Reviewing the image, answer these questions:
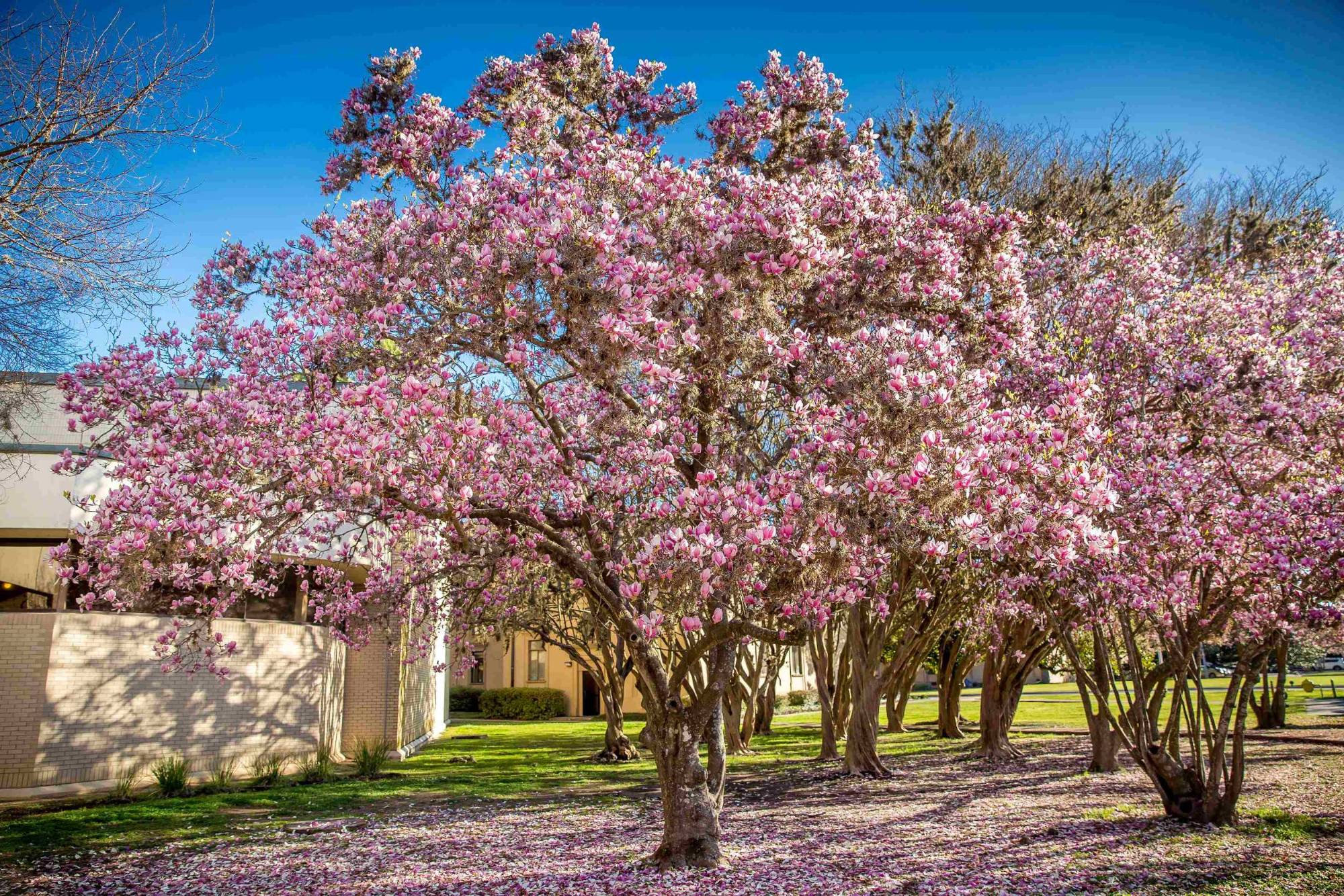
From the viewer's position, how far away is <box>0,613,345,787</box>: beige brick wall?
42.9ft

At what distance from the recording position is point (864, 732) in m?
14.7

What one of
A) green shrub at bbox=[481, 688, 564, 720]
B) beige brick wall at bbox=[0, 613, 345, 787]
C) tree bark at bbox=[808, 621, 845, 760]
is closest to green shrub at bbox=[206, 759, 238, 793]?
beige brick wall at bbox=[0, 613, 345, 787]

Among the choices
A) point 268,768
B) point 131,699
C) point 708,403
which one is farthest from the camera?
point 268,768

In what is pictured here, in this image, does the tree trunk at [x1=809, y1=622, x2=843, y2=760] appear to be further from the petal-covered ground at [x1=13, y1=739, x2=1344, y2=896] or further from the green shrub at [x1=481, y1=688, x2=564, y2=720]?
the green shrub at [x1=481, y1=688, x2=564, y2=720]

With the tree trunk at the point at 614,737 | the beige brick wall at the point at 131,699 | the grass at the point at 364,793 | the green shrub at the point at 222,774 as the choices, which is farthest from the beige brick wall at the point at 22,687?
the tree trunk at the point at 614,737

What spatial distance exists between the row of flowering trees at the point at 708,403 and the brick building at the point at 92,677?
5772 millimetres

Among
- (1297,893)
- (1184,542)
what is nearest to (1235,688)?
(1184,542)

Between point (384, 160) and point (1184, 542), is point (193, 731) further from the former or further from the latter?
point (1184, 542)

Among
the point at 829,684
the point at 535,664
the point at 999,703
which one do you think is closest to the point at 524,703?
the point at 535,664

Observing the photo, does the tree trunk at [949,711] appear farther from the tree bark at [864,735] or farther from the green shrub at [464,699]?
the green shrub at [464,699]

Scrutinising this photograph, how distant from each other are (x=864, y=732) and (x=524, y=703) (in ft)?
79.2

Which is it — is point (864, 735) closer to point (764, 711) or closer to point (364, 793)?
point (364, 793)

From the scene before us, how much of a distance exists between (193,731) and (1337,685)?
40871 mm

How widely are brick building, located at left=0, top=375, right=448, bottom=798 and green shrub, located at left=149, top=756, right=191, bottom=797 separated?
1.10 metres
